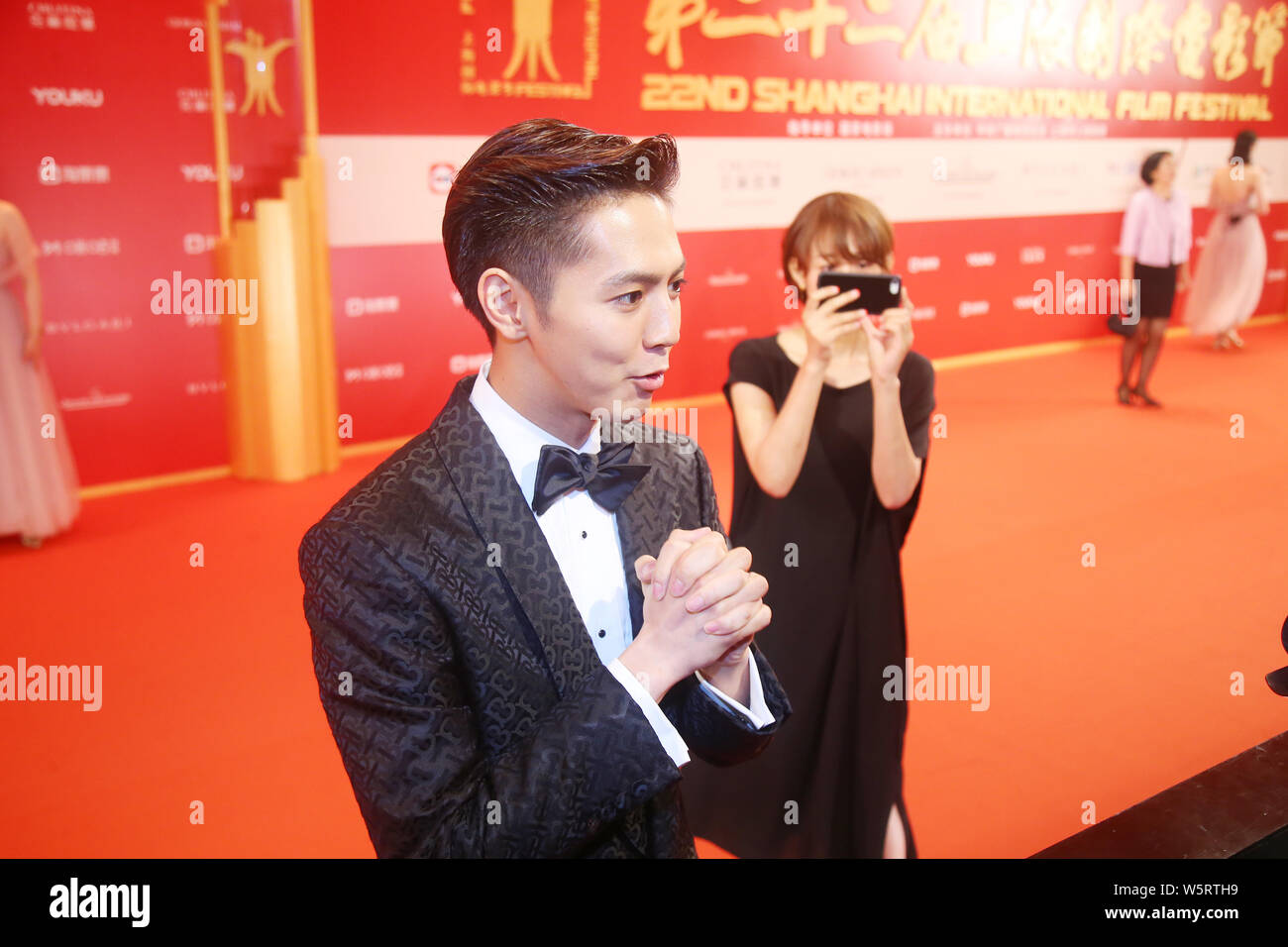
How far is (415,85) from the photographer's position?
596 cm

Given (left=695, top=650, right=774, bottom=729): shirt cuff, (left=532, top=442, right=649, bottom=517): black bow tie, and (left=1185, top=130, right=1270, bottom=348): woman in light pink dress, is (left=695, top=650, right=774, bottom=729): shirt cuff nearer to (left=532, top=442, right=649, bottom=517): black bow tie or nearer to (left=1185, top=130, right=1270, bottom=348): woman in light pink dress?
(left=532, top=442, right=649, bottom=517): black bow tie

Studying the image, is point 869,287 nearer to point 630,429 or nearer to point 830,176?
point 630,429

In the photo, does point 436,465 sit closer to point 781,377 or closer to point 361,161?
point 781,377

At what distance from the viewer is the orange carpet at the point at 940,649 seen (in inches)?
117

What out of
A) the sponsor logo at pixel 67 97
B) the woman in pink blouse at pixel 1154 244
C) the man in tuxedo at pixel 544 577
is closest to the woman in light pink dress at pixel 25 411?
the sponsor logo at pixel 67 97

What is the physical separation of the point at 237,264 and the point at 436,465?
470 cm

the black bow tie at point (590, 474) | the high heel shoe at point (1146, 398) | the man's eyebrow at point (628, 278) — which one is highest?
the man's eyebrow at point (628, 278)

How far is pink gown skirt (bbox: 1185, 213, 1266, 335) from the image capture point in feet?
31.7

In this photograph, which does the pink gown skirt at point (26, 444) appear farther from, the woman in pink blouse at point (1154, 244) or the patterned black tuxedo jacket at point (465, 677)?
the woman in pink blouse at point (1154, 244)

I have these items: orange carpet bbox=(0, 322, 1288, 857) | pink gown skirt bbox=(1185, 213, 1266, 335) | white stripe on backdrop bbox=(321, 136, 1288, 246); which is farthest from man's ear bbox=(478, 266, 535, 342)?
pink gown skirt bbox=(1185, 213, 1266, 335)

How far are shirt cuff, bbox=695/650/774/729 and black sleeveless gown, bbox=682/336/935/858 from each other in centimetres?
107

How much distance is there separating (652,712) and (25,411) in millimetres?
4452

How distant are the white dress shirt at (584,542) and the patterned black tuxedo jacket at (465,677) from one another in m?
0.04
